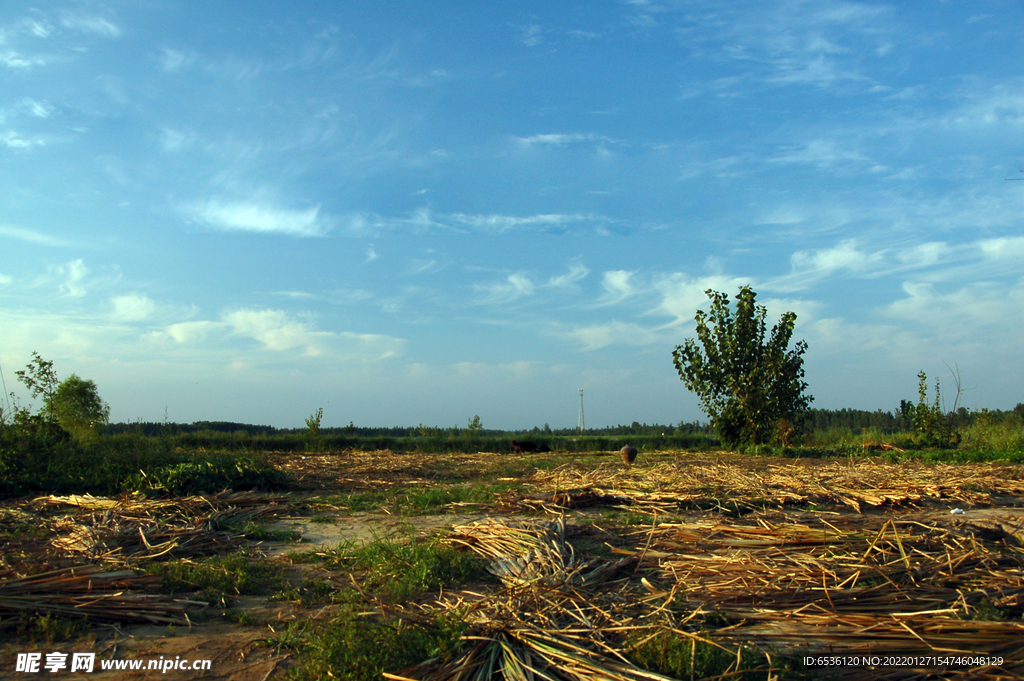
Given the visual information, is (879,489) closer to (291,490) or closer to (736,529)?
(736,529)

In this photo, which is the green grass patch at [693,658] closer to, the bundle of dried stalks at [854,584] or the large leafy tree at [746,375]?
the bundle of dried stalks at [854,584]

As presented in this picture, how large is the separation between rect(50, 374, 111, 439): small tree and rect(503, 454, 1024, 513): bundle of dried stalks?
12.3 m

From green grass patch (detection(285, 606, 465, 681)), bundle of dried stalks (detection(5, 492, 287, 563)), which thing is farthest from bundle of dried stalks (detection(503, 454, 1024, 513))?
green grass patch (detection(285, 606, 465, 681))

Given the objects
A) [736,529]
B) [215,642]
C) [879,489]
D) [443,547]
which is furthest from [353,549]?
[879,489]

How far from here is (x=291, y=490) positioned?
356 inches

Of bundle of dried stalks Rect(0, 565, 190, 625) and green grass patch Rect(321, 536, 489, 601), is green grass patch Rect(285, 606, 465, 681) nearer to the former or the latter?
green grass patch Rect(321, 536, 489, 601)

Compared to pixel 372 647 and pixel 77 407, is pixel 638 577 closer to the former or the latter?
pixel 372 647

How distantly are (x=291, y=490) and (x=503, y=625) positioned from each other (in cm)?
736

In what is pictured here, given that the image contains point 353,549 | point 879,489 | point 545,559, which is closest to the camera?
point 545,559

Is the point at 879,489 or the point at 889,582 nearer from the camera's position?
the point at 889,582

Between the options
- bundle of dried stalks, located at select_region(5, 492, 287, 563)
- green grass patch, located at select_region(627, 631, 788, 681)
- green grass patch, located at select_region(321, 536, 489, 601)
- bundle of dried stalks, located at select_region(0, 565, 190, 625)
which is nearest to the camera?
green grass patch, located at select_region(627, 631, 788, 681)

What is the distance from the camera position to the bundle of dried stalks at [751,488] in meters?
6.17

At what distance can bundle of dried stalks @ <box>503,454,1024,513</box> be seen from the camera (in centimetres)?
617

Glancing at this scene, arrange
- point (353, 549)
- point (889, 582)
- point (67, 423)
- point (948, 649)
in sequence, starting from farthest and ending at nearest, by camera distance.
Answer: point (67, 423) < point (353, 549) < point (889, 582) < point (948, 649)
